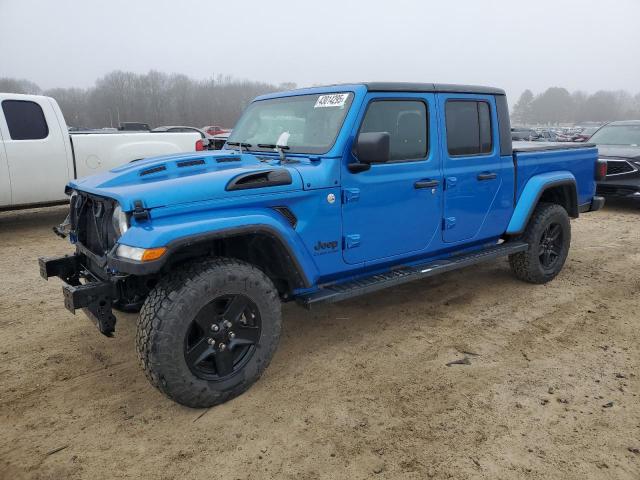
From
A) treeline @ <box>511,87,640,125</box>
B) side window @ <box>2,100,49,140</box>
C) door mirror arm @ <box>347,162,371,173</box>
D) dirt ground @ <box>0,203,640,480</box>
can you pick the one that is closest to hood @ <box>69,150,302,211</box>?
door mirror arm @ <box>347,162,371,173</box>

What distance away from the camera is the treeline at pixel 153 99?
50.8 meters

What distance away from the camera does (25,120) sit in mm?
7449

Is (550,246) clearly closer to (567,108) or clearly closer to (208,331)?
(208,331)

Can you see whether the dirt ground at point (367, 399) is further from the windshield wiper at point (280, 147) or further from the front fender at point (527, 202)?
the windshield wiper at point (280, 147)

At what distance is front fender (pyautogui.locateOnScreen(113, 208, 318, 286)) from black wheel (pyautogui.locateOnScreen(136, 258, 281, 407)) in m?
0.23

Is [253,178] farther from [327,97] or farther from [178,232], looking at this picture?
[327,97]

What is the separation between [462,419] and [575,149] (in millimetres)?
3740

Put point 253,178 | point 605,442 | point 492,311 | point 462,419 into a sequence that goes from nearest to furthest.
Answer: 1. point 605,442
2. point 462,419
3. point 253,178
4. point 492,311

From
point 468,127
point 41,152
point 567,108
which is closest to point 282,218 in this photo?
point 468,127

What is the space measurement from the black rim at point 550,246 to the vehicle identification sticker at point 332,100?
2.74 m

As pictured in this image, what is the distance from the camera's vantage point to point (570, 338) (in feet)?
12.8

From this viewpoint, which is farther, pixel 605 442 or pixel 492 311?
pixel 492 311

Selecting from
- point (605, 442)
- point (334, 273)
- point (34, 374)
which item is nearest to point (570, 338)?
Answer: point (605, 442)

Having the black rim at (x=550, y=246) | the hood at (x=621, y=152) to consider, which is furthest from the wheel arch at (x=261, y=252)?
the hood at (x=621, y=152)
